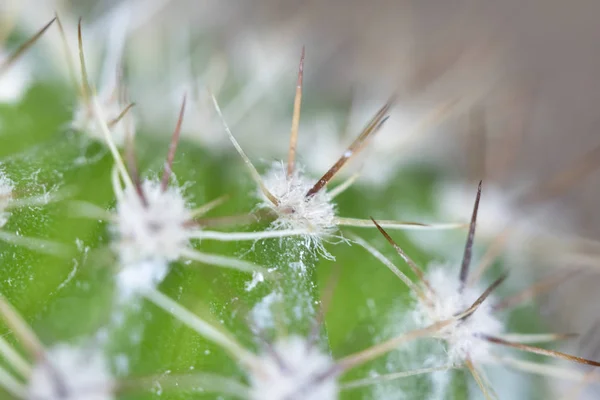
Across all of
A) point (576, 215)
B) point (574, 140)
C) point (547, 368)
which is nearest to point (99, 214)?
point (547, 368)

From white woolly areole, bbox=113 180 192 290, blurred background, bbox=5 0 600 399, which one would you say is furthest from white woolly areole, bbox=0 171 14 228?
blurred background, bbox=5 0 600 399

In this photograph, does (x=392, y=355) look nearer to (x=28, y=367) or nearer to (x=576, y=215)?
Result: (x=28, y=367)

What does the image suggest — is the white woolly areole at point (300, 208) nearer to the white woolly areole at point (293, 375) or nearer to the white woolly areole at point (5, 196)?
the white woolly areole at point (293, 375)

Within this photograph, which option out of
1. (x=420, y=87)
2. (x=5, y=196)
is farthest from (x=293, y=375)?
(x=420, y=87)

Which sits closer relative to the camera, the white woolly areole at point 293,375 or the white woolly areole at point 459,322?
the white woolly areole at point 293,375

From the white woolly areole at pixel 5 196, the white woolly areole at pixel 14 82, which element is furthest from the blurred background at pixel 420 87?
the white woolly areole at pixel 5 196

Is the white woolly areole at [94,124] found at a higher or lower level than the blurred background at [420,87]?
lower

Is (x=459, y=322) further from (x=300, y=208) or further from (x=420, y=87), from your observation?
(x=420, y=87)
